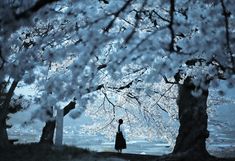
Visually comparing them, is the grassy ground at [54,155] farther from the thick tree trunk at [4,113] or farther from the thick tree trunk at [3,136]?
the thick tree trunk at [4,113]

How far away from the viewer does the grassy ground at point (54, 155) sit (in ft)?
45.2

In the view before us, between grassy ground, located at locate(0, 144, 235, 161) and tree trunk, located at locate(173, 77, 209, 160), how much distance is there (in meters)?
0.55

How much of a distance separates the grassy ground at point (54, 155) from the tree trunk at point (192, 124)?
1.79 ft

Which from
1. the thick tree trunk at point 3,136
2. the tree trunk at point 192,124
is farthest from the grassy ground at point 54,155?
the tree trunk at point 192,124

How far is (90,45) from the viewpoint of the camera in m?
6.49

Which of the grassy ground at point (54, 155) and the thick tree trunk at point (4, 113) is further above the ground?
the thick tree trunk at point (4, 113)

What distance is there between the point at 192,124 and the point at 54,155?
4.88 meters

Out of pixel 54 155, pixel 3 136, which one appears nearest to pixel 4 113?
pixel 3 136

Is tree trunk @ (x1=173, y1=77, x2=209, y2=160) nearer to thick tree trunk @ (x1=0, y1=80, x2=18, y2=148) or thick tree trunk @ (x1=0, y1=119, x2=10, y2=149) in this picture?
thick tree trunk @ (x1=0, y1=119, x2=10, y2=149)

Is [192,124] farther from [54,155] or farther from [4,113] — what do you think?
[4,113]

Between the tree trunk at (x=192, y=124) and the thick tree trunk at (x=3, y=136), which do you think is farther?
the thick tree trunk at (x=3, y=136)

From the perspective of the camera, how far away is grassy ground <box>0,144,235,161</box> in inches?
543

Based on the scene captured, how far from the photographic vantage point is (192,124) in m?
14.1

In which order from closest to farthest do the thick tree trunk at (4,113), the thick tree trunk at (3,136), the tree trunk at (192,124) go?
1. the tree trunk at (192,124)
2. the thick tree trunk at (3,136)
3. the thick tree trunk at (4,113)
